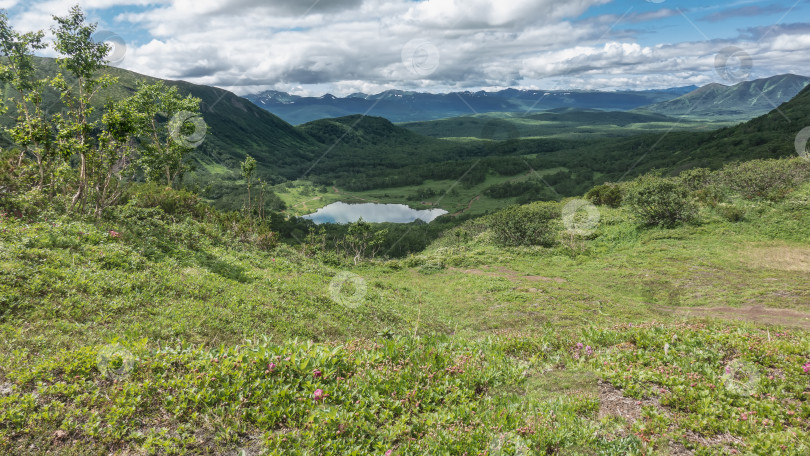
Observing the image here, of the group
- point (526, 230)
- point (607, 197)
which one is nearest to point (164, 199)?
point (526, 230)

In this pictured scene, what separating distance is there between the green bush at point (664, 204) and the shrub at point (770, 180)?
7.72 meters

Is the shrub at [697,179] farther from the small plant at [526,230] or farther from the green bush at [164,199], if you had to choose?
the green bush at [164,199]

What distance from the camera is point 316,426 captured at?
18.5ft

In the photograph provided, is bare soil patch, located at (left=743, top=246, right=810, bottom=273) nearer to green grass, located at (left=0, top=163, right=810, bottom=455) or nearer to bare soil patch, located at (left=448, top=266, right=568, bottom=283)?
bare soil patch, located at (left=448, top=266, right=568, bottom=283)

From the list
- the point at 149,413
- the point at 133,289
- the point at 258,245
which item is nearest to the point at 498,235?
the point at 258,245

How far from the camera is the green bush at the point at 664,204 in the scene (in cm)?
4150

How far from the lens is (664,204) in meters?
42.0

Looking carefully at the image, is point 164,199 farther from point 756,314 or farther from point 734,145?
point 734,145

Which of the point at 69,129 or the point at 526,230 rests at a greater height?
the point at 69,129

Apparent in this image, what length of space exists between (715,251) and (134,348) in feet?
136

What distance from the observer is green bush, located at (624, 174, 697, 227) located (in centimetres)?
4150

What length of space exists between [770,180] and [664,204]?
15828mm

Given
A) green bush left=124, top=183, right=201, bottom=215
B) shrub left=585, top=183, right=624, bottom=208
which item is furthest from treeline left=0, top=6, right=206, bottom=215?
shrub left=585, top=183, right=624, bottom=208

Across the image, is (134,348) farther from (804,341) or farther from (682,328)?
(804,341)
